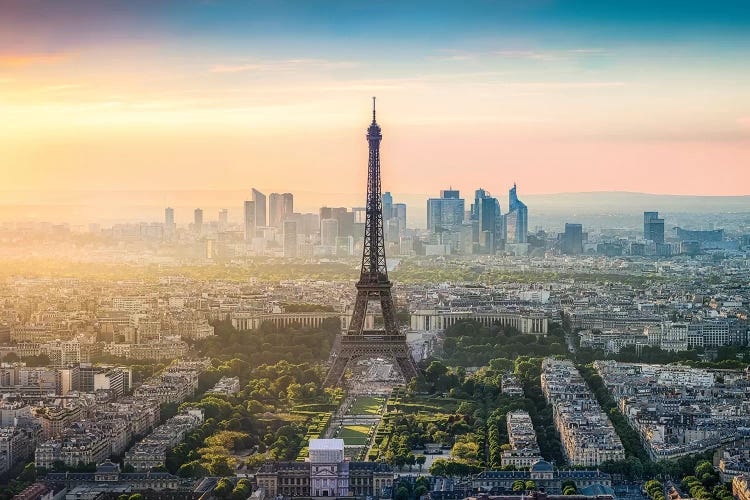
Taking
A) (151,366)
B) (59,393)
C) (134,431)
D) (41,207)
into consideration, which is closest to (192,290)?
(41,207)

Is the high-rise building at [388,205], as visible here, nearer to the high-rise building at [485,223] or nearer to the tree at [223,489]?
the high-rise building at [485,223]

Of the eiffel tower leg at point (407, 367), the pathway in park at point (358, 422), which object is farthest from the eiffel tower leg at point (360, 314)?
the pathway in park at point (358, 422)

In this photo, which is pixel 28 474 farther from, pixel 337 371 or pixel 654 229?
pixel 654 229

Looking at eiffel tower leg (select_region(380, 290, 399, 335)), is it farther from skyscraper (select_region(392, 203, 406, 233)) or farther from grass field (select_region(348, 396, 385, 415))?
skyscraper (select_region(392, 203, 406, 233))

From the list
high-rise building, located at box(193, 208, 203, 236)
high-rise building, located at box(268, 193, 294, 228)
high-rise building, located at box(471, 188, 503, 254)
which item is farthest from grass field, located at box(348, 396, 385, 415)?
high-rise building, located at box(193, 208, 203, 236)

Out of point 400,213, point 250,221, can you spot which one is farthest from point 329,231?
point 400,213
